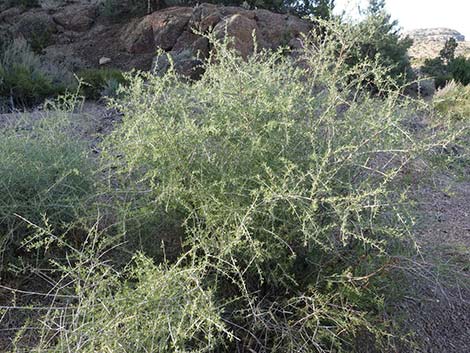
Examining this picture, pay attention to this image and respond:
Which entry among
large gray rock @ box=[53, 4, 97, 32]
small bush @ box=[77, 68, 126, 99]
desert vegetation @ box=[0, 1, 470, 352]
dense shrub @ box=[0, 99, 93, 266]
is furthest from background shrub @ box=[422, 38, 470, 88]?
dense shrub @ box=[0, 99, 93, 266]

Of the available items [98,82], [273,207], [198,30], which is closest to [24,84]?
[98,82]

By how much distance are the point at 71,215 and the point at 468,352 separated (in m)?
2.10

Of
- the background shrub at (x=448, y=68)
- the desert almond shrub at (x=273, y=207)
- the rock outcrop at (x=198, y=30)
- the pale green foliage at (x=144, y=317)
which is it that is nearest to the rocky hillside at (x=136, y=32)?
the rock outcrop at (x=198, y=30)

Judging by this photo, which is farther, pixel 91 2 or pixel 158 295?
pixel 91 2

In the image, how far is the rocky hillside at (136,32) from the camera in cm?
844

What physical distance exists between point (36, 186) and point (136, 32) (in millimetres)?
7620

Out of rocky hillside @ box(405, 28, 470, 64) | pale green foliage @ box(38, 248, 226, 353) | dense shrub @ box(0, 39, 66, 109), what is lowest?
dense shrub @ box(0, 39, 66, 109)

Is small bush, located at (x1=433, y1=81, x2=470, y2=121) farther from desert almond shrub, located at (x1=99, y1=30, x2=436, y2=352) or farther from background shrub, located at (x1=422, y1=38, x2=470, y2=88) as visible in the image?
background shrub, located at (x1=422, y1=38, x2=470, y2=88)

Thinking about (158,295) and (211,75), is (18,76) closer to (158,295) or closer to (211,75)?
(211,75)

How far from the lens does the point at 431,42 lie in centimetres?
2073

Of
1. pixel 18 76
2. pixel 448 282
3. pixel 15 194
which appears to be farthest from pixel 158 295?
pixel 18 76

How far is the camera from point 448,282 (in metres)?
2.74

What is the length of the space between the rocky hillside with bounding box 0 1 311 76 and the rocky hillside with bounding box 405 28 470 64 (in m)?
6.34

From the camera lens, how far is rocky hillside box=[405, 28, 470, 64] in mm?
16719
